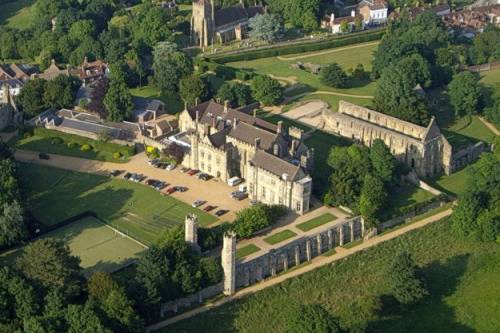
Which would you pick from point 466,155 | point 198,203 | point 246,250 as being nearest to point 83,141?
point 198,203

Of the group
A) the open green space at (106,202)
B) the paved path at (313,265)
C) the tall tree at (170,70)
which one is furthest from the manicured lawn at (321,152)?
the tall tree at (170,70)

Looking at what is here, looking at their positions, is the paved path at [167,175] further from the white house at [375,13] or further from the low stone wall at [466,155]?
the white house at [375,13]

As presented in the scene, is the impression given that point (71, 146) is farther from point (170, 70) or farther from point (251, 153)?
point (251, 153)

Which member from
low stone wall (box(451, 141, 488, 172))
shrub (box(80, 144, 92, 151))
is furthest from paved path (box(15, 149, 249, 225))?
low stone wall (box(451, 141, 488, 172))

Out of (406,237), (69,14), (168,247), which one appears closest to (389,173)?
(406,237)

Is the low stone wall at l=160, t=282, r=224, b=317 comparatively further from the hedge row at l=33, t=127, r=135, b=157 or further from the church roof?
the church roof
